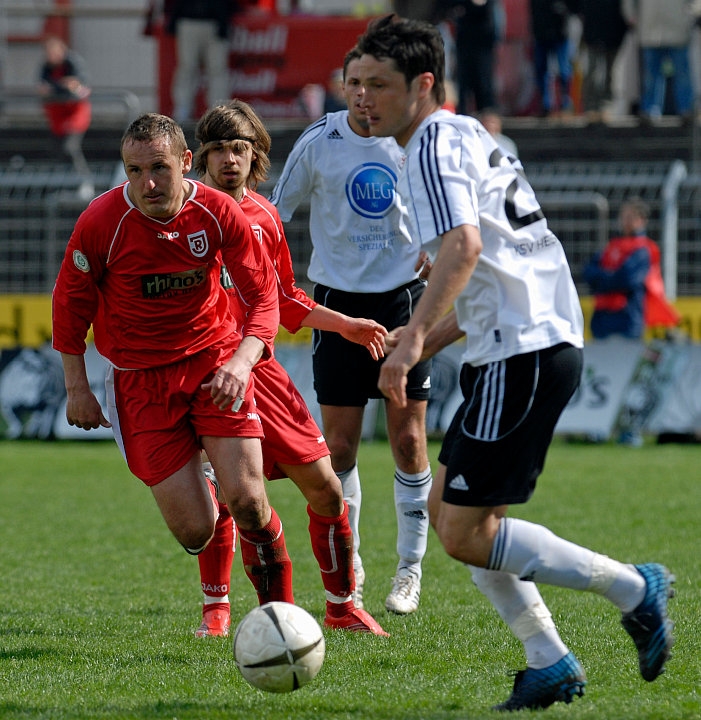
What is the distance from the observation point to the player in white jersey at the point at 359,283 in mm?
→ 6426

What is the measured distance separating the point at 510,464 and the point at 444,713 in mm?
868

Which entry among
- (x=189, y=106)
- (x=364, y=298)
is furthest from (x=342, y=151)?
(x=189, y=106)

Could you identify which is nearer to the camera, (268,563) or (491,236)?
(491,236)

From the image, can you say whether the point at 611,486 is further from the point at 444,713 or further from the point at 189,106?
the point at 189,106

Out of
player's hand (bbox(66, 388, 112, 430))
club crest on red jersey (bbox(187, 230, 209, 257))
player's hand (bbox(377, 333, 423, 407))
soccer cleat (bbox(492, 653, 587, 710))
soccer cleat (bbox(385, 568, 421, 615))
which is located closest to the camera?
player's hand (bbox(377, 333, 423, 407))

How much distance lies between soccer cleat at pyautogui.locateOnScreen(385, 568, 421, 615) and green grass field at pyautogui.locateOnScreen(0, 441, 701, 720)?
76mm

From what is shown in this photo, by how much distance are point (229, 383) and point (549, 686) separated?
164cm

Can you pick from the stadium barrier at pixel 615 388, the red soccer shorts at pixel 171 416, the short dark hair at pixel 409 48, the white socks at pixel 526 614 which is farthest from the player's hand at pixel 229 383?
the stadium barrier at pixel 615 388

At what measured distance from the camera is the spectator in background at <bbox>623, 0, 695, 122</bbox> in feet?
51.8

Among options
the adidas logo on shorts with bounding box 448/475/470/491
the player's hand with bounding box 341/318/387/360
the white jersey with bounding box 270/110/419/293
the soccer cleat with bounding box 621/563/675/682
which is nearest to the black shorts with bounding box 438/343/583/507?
the adidas logo on shorts with bounding box 448/475/470/491

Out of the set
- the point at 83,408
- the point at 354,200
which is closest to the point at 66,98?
the point at 354,200

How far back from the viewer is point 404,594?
626 centimetres

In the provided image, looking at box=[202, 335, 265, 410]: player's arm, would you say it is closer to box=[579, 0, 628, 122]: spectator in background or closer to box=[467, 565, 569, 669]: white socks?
box=[467, 565, 569, 669]: white socks

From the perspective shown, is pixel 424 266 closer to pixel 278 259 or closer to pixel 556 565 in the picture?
pixel 278 259
